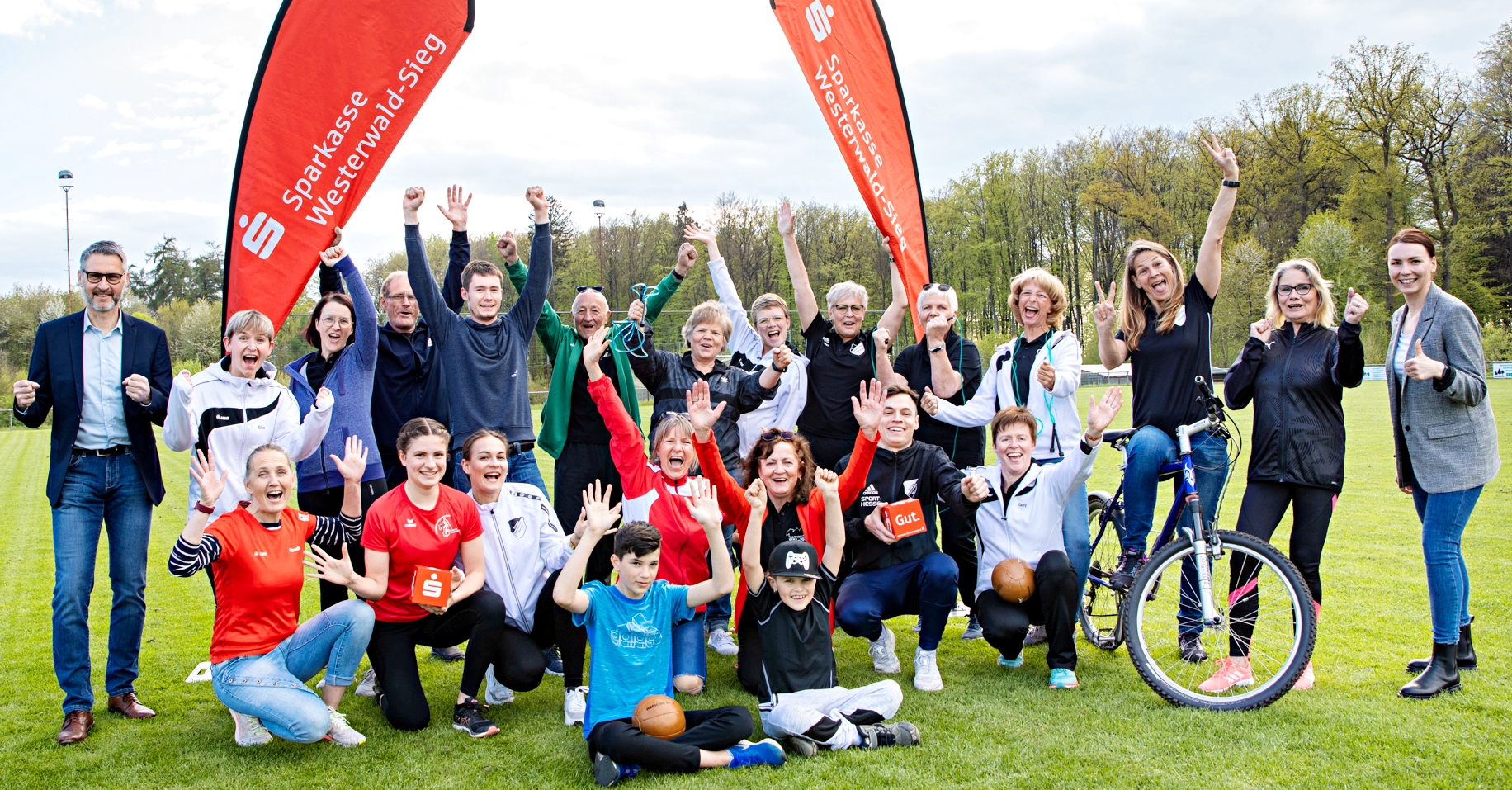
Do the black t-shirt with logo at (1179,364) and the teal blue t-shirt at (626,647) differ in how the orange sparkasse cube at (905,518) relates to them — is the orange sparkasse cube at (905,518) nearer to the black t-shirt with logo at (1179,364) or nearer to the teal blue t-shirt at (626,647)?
the teal blue t-shirt at (626,647)

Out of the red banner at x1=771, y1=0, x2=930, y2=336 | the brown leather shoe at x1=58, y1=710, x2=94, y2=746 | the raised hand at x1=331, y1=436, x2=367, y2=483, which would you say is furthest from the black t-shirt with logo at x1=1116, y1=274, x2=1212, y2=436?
the brown leather shoe at x1=58, y1=710, x2=94, y2=746

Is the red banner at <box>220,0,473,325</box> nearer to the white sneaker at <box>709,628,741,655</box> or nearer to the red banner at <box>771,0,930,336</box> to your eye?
the red banner at <box>771,0,930,336</box>

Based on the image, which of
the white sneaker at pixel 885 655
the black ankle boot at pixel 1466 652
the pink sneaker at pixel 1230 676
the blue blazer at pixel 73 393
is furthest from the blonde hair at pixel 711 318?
the black ankle boot at pixel 1466 652

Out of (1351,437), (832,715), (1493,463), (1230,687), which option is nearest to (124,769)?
(832,715)

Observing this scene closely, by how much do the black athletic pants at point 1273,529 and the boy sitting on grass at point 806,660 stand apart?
1683 mm

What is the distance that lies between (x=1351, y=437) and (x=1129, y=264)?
12.5 metres

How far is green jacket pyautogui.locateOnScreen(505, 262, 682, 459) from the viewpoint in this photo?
532cm

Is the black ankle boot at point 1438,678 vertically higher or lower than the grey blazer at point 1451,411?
lower

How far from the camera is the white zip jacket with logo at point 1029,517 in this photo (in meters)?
4.62

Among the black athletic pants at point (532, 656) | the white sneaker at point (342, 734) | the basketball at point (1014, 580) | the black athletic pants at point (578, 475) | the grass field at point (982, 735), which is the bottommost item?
the grass field at point (982, 735)

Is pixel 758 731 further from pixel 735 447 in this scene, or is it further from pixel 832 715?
pixel 735 447

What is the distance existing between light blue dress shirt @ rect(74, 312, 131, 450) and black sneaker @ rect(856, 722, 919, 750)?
3581 mm

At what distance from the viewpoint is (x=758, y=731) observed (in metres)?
3.96

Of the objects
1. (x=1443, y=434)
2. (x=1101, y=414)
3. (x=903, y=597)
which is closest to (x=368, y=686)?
(x=903, y=597)
